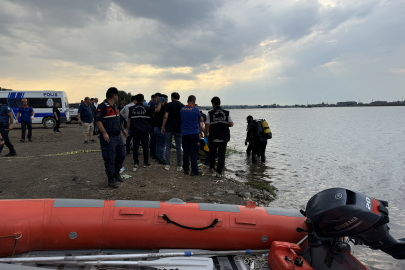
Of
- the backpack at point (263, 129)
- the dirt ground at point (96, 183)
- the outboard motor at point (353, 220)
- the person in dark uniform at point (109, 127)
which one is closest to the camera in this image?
the outboard motor at point (353, 220)

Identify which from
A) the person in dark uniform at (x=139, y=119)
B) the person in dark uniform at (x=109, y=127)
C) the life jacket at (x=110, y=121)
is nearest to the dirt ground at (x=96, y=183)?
the person in dark uniform at (x=109, y=127)

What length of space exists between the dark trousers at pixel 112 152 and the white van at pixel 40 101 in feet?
42.0

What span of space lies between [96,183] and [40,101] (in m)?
12.8

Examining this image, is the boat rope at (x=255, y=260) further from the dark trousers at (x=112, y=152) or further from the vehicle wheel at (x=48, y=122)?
the vehicle wheel at (x=48, y=122)

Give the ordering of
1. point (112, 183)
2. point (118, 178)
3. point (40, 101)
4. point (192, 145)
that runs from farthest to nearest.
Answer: point (40, 101) → point (192, 145) → point (118, 178) → point (112, 183)

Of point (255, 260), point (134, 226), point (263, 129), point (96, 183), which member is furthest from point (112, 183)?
point (263, 129)

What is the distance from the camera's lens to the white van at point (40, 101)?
14.3 meters

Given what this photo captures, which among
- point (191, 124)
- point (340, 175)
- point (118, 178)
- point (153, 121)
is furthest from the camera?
point (340, 175)

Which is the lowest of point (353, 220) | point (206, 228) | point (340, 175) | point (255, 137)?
point (340, 175)

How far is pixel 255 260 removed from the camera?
248 centimetres

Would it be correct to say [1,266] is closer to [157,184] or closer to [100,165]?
[157,184]

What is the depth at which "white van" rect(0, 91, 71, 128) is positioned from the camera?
1427 cm

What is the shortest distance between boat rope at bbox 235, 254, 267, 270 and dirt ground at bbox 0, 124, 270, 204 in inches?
73.6

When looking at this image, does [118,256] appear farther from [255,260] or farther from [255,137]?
[255,137]
